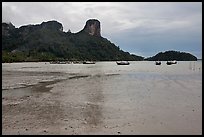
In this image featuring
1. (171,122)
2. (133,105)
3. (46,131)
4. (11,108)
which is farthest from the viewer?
(133,105)

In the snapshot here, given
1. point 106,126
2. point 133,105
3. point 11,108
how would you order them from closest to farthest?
point 106,126
point 11,108
point 133,105

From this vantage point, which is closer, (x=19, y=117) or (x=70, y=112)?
(x=19, y=117)

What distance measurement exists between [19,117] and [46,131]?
3536 millimetres

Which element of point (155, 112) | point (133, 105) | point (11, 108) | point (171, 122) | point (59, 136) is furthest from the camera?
point (133, 105)

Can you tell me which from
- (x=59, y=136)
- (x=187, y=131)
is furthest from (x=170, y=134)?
(x=59, y=136)

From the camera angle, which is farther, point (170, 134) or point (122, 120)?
point (122, 120)

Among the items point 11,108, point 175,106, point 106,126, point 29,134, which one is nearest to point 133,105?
point 175,106

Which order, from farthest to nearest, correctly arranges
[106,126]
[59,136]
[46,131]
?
[106,126]
[46,131]
[59,136]

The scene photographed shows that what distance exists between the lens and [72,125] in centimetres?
1293

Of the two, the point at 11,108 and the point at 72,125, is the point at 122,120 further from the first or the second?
the point at 11,108

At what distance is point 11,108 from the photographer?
17.6 m

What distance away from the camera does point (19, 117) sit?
1477 centimetres

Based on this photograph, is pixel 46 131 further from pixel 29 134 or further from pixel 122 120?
pixel 122 120

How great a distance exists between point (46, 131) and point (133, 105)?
8.25 meters
